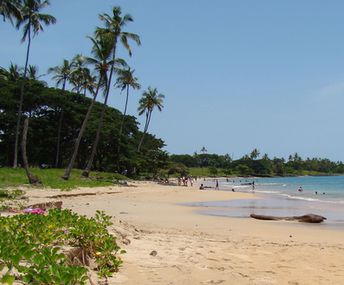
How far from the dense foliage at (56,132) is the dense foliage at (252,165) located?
6983 centimetres

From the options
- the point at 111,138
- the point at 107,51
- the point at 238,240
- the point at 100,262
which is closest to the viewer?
the point at 100,262

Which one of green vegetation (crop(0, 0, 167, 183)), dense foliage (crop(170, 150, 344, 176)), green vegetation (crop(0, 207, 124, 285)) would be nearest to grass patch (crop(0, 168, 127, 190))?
green vegetation (crop(0, 0, 167, 183))

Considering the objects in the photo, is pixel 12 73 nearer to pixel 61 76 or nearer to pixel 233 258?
pixel 61 76

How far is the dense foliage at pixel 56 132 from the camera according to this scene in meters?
43.1

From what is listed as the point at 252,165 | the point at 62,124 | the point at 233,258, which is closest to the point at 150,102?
the point at 62,124

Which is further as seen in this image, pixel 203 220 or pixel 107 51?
pixel 107 51

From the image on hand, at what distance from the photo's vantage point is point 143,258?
6.82 metres

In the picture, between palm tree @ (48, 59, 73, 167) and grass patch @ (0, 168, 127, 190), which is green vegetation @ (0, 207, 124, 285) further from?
palm tree @ (48, 59, 73, 167)

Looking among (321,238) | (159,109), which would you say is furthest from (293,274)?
(159,109)

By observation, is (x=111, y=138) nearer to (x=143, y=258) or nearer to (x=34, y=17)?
(x=34, y=17)

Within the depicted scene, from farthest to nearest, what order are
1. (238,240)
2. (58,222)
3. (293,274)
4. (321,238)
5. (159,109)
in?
1. (159,109)
2. (321,238)
3. (238,240)
4. (293,274)
5. (58,222)

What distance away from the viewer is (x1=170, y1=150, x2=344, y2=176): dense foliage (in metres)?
134

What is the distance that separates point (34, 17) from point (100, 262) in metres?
31.8

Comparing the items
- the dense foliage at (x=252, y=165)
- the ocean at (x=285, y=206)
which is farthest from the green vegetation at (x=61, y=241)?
the dense foliage at (x=252, y=165)
